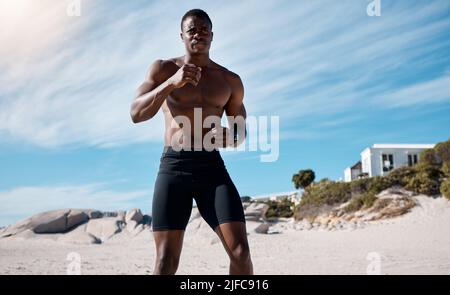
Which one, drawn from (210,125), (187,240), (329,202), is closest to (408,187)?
(329,202)

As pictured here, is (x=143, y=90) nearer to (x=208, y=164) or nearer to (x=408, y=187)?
(x=208, y=164)

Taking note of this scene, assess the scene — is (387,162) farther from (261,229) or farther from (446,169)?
(261,229)

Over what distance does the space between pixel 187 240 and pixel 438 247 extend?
8645 mm

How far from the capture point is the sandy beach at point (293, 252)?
11.0m

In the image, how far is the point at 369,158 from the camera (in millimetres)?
45562

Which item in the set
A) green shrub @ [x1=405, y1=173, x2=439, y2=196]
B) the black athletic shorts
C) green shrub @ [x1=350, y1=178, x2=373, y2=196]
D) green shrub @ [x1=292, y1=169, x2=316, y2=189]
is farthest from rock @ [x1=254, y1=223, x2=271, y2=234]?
green shrub @ [x1=292, y1=169, x2=316, y2=189]

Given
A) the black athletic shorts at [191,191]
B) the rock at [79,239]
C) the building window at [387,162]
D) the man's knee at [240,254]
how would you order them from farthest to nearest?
the building window at [387,162], the rock at [79,239], the black athletic shorts at [191,191], the man's knee at [240,254]

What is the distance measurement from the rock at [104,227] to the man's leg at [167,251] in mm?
20577

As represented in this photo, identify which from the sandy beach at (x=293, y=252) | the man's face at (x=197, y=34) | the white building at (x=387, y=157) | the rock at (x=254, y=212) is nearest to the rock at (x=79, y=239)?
the sandy beach at (x=293, y=252)

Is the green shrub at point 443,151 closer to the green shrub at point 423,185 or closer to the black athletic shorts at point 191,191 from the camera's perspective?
the green shrub at point 423,185

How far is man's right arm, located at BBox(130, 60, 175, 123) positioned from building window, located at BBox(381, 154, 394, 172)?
144 feet

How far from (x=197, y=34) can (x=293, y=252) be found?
1178 cm

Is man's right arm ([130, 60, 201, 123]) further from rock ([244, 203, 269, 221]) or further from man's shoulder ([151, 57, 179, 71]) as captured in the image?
rock ([244, 203, 269, 221])
